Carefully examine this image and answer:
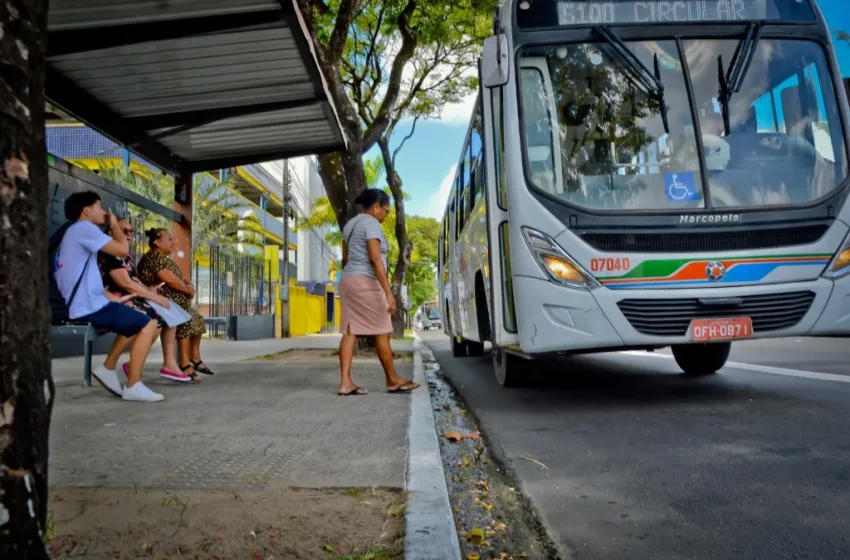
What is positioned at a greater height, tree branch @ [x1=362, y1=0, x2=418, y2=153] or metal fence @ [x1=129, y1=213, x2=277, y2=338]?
tree branch @ [x1=362, y1=0, x2=418, y2=153]

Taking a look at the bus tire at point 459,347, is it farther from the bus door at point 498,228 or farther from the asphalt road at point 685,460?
the bus door at point 498,228

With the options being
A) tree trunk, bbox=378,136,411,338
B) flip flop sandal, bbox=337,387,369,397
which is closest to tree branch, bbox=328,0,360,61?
tree trunk, bbox=378,136,411,338

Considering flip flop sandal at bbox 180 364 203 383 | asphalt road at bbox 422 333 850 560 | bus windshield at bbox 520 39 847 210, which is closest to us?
asphalt road at bbox 422 333 850 560

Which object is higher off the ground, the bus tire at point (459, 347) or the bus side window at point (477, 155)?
the bus side window at point (477, 155)

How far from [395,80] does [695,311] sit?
8690 millimetres

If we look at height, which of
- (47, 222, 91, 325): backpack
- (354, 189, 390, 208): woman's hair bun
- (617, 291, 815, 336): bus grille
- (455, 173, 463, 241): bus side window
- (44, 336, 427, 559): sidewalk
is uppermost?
(455, 173, 463, 241): bus side window

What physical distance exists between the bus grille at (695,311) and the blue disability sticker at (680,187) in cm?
78

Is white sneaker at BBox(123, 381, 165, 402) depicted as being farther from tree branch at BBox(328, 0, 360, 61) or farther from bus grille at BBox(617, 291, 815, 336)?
tree branch at BBox(328, 0, 360, 61)

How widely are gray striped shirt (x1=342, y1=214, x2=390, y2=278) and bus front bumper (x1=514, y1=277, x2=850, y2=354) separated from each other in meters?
1.53

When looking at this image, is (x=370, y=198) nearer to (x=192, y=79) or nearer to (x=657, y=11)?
(x=192, y=79)

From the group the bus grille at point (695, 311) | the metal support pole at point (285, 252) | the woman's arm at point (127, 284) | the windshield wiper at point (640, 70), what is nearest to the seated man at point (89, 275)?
the woman's arm at point (127, 284)

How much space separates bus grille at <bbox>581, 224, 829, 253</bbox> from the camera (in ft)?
17.3

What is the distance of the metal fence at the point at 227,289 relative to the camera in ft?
55.5

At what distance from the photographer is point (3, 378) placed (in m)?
1.59
